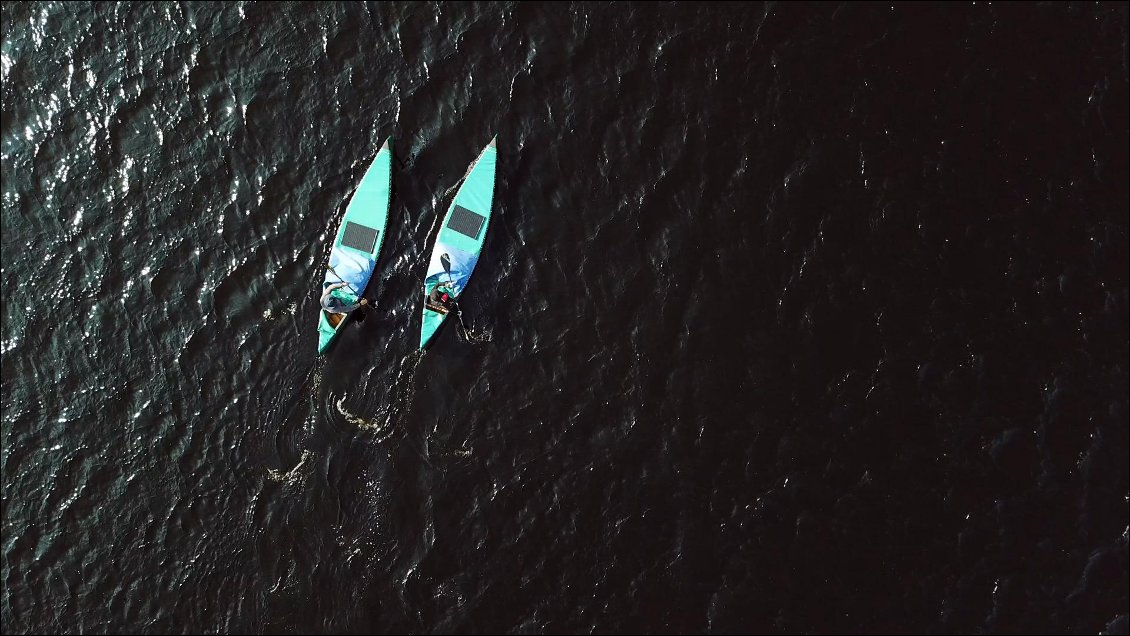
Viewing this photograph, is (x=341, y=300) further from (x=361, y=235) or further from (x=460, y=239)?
(x=460, y=239)

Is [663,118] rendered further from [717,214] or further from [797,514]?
[797,514]

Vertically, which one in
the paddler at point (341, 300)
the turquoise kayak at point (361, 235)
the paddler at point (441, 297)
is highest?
the turquoise kayak at point (361, 235)

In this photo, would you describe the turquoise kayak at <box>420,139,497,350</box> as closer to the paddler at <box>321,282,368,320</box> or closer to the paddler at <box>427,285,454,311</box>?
the paddler at <box>427,285,454,311</box>

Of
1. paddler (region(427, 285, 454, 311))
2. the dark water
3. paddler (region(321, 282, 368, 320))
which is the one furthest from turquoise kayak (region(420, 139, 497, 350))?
paddler (region(321, 282, 368, 320))

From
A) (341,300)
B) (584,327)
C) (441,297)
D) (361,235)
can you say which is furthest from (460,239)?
(584,327)

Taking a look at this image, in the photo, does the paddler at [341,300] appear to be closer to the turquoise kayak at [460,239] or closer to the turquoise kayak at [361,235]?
the turquoise kayak at [361,235]

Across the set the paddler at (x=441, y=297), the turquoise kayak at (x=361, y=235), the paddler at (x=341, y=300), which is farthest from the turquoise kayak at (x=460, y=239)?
the paddler at (x=341, y=300)
